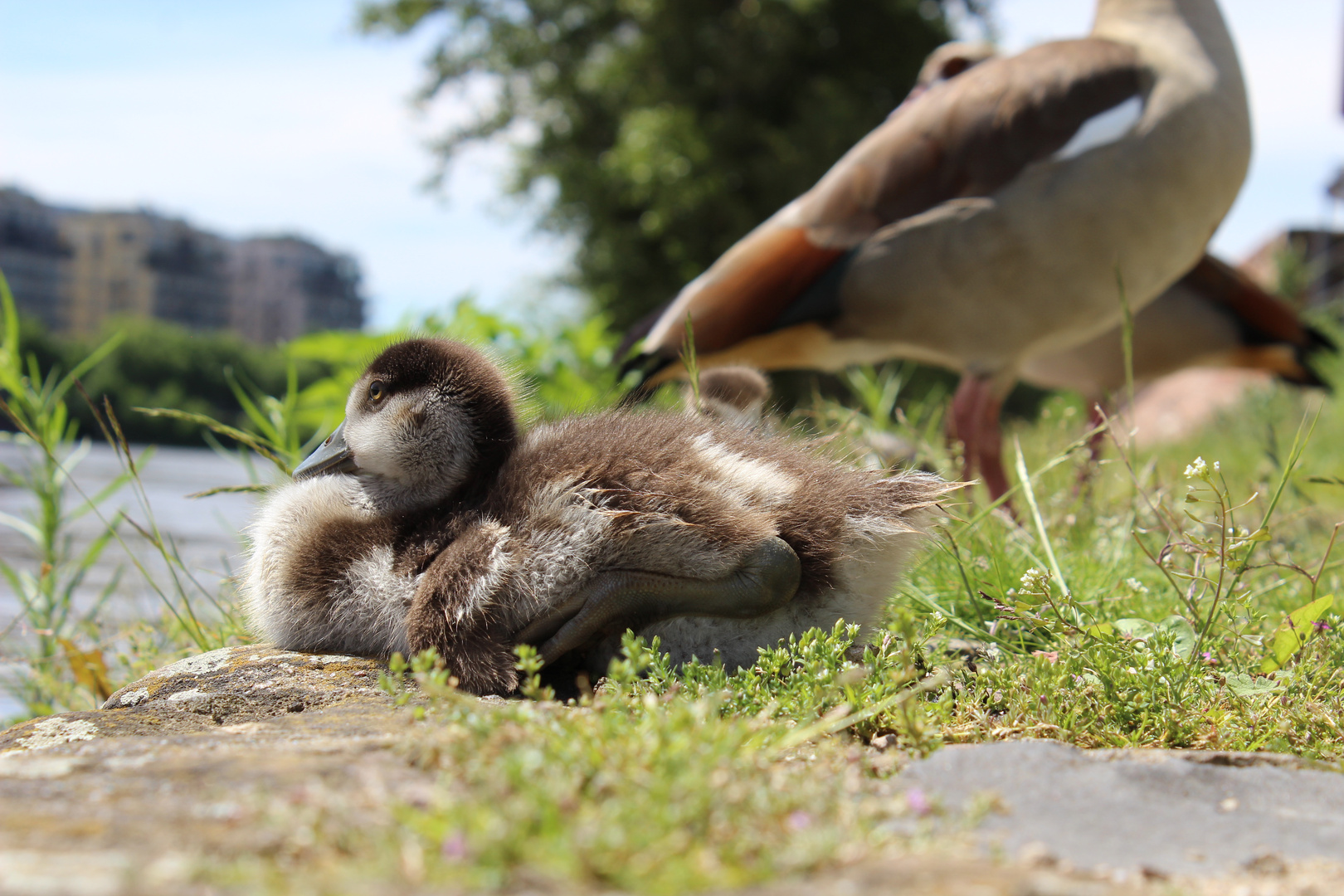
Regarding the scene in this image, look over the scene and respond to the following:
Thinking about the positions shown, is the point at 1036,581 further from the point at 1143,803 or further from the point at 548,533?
the point at 548,533

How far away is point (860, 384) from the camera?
633cm

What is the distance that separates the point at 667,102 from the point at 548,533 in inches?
672

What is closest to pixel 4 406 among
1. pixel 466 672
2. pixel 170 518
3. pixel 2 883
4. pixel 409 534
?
pixel 409 534

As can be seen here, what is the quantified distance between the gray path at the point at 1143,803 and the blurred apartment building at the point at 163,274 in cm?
9075

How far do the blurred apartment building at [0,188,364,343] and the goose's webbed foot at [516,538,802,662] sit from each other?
8992 centimetres

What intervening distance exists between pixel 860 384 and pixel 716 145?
40.3 feet

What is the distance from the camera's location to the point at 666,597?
2.28 m

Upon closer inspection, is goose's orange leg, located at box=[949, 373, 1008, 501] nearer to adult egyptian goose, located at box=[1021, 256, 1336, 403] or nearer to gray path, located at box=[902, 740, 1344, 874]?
adult egyptian goose, located at box=[1021, 256, 1336, 403]

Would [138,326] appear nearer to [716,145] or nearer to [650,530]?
[716,145]

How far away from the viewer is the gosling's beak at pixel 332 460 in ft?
9.02

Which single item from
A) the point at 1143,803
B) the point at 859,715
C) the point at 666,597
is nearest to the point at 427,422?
the point at 666,597

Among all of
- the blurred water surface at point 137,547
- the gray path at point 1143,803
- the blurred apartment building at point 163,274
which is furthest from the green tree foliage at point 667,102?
the blurred apartment building at point 163,274

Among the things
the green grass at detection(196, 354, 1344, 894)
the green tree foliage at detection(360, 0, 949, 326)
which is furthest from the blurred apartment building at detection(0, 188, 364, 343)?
the green grass at detection(196, 354, 1344, 894)

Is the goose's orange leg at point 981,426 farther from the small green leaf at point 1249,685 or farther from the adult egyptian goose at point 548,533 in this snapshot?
the small green leaf at point 1249,685
